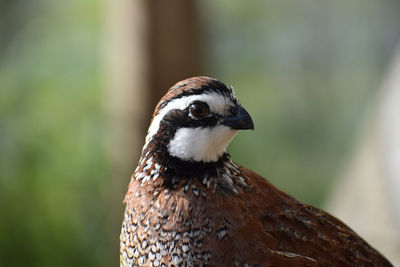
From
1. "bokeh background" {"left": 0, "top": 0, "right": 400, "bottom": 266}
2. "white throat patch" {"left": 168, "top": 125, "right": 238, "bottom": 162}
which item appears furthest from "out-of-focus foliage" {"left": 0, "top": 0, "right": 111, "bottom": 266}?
"white throat patch" {"left": 168, "top": 125, "right": 238, "bottom": 162}

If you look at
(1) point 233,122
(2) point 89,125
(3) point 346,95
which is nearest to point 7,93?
(2) point 89,125

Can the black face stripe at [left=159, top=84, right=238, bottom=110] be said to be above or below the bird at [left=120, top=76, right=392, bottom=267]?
above

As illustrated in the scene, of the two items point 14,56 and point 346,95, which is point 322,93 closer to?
point 346,95

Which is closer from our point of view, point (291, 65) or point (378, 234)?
point (378, 234)

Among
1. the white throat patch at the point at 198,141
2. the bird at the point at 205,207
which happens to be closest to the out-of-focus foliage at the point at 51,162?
the bird at the point at 205,207

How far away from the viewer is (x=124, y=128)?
7324mm

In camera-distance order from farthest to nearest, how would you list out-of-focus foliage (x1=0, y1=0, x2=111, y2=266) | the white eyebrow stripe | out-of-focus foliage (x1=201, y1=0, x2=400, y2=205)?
1. out-of-focus foliage (x1=201, y1=0, x2=400, y2=205)
2. out-of-focus foliage (x1=0, y1=0, x2=111, y2=266)
3. the white eyebrow stripe

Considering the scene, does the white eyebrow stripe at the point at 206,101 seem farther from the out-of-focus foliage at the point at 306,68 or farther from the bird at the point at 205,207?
the out-of-focus foliage at the point at 306,68

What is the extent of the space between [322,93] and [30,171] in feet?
25.2

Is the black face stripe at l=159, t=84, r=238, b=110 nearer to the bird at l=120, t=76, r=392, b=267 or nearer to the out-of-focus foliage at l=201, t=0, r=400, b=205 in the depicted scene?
the bird at l=120, t=76, r=392, b=267

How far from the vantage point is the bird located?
3.03 meters

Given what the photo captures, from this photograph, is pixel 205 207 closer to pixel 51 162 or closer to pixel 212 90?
pixel 212 90

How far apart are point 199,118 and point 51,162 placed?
5.36 meters

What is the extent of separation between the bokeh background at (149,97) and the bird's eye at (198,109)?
9.33 feet
